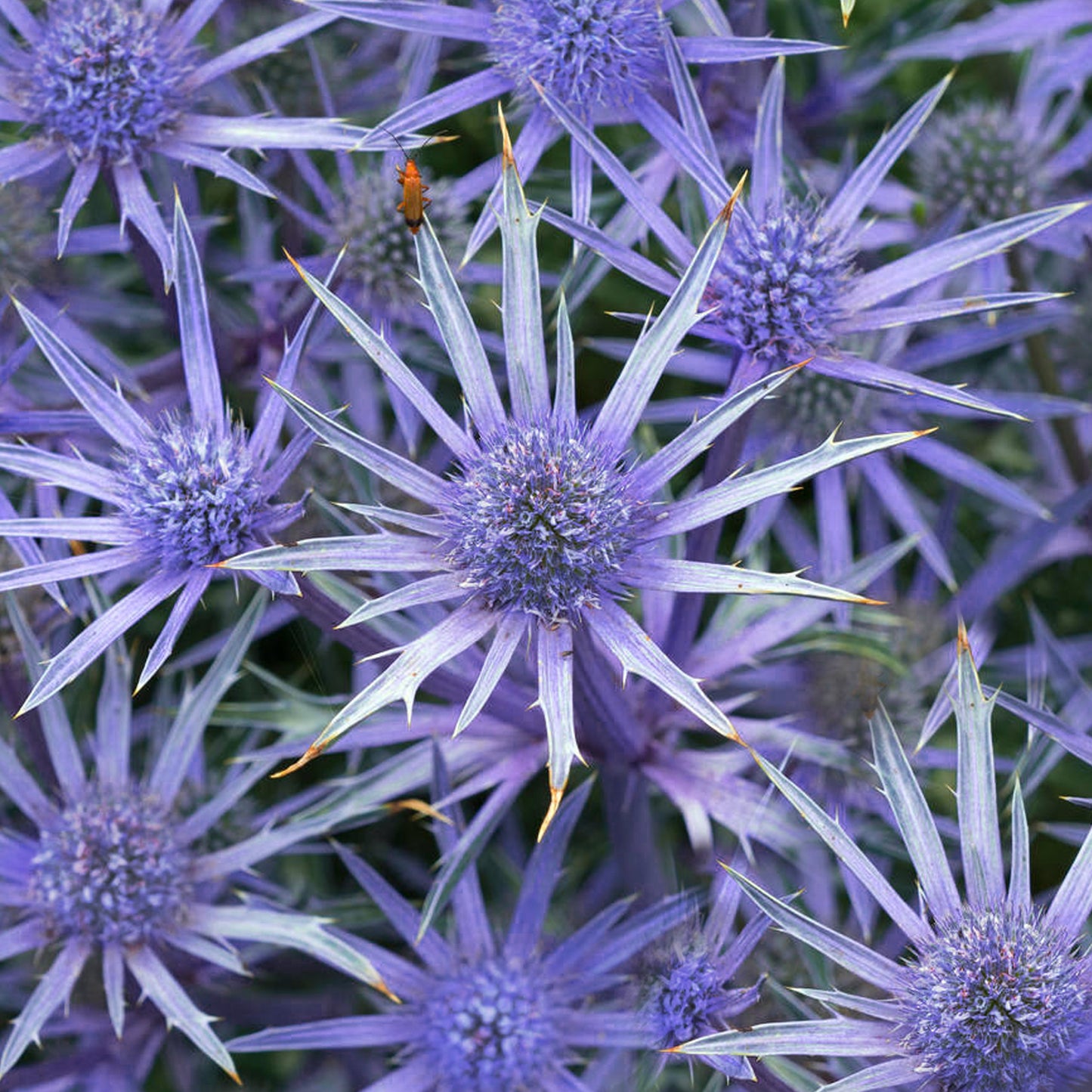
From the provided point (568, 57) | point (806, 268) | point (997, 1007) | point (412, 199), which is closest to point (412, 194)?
point (412, 199)

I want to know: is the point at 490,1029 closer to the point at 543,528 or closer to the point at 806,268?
the point at 543,528

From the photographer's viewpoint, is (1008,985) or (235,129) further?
(235,129)

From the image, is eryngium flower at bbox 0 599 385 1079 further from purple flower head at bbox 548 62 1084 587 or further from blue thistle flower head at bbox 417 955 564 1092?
purple flower head at bbox 548 62 1084 587

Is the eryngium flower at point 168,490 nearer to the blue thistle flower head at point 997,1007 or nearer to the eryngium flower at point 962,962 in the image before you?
the eryngium flower at point 962,962

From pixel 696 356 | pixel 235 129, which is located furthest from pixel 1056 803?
pixel 235 129

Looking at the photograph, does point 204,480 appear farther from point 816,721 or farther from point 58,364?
point 816,721

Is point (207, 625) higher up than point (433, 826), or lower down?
higher up

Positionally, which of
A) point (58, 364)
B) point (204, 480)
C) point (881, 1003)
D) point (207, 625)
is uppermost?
point (207, 625)

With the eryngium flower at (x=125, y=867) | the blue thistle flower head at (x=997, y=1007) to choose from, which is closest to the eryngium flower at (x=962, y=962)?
the blue thistle flower head at (x=997, y=1007)
